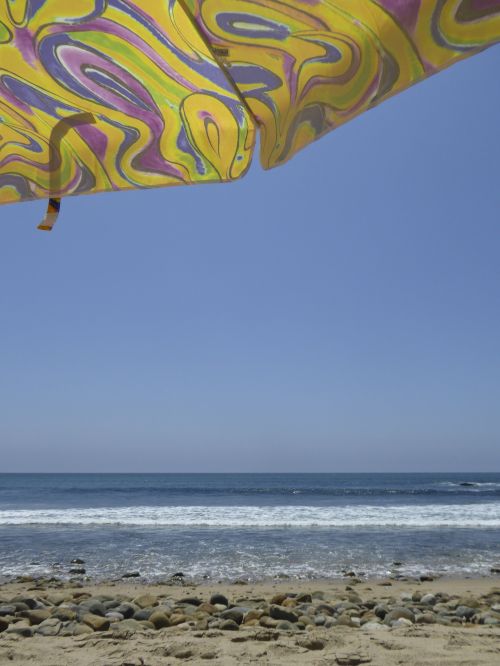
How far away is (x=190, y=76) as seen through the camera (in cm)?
138

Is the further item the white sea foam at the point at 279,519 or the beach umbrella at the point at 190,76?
the white sea foam at the point at 279,519

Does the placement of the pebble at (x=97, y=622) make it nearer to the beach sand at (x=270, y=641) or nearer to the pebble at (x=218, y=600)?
the beach sand at (x=270, y=641)

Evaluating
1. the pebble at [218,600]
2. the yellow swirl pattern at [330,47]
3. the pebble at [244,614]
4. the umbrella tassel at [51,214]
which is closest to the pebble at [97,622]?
the pebble at [244,614]

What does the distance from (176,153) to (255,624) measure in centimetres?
467

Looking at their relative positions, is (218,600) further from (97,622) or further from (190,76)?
(190,76)

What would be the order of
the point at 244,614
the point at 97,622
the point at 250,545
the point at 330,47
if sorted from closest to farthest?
1. the point at 330,47
2. the point at 97,622
3. the point at 244,614
4. the point at 250,545

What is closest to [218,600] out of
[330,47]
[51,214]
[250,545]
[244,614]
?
[244,614]

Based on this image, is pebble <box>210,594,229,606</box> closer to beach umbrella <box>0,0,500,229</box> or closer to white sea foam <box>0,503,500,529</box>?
beach umbrella <box>0,0,500,229</box>

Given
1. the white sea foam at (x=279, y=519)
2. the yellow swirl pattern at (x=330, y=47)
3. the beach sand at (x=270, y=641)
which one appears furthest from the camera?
the white sea foam at (x=279, y=519)

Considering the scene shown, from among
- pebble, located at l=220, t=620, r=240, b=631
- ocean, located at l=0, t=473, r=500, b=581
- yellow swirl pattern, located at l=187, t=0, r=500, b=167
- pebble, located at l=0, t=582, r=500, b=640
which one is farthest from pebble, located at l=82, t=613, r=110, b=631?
yellow swirl pattern, located at l=187, t=0, r=500, b=167

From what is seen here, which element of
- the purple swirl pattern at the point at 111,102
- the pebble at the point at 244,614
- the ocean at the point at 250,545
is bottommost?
the ocean at the point at 250,545

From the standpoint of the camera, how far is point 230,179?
164 centimetres

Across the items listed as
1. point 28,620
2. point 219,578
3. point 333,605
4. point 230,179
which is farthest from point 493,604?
point 230,179

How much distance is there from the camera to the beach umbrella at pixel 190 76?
966 mm
